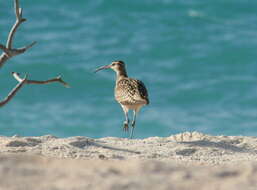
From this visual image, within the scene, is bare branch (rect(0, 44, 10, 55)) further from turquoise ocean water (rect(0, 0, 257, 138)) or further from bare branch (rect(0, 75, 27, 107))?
turquoise ocean water (rect(0, 0, 257, 138))

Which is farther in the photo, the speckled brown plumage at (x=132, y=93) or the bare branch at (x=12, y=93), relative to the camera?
the speckled brown plumage at (x=132, y=93)

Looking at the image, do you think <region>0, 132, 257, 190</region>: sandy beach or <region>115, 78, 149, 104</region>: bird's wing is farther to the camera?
<region>115, 78, 149, 104</region>: bird's wing

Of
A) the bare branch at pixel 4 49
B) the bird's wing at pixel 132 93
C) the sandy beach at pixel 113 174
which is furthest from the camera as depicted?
the bird's wing at pixel 132 93

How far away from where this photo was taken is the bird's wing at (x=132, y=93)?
636 inches

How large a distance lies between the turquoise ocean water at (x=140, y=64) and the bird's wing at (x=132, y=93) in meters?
11.2

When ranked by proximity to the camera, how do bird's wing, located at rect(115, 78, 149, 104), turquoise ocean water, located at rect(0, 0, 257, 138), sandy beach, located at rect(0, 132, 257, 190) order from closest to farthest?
1. sandy beach, located at rect(0, 132, 257, 190)
2. bird's wing, located at rect(115, 78, 149, 104)
3. turquoise ocean water, located at rect(0, 0, 257, 138)

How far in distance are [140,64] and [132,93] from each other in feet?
55.8

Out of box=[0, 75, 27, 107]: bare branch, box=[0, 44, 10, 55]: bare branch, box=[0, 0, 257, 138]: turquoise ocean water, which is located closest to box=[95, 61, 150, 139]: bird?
box=[0, 75, 27, 107]: bare branch

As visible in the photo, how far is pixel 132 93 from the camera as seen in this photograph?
53.4ft

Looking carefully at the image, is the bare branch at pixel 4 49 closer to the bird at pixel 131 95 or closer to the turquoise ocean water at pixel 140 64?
the bird at pixel 131 95

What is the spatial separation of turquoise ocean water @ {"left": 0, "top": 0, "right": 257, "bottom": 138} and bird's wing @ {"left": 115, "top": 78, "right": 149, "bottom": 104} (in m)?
11.2

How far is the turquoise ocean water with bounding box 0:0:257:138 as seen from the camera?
29438 millimetres

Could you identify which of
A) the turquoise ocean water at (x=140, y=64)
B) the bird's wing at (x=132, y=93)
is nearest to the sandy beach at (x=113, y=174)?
the bird's wing at (x=132, y=93)

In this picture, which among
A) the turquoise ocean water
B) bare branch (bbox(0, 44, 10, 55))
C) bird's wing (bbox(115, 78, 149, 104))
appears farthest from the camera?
the turquoise ocean water
